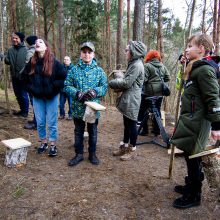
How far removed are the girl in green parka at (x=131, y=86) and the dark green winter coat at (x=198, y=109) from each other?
137 cm

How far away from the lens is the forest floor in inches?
114

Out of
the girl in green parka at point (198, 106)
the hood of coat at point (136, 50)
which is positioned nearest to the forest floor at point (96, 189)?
the girl in green parka at point (198, 106)

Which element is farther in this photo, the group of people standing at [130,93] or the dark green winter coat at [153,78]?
the dark green winter coat at [153,78]

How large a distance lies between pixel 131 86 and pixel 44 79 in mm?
1424

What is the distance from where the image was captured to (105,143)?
5344 mm

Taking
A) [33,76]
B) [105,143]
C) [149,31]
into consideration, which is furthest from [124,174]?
[149,31]

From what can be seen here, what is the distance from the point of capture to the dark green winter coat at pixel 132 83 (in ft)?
13.1

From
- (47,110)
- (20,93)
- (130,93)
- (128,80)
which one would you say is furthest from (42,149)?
(20,93)

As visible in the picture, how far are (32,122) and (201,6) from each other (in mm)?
11407

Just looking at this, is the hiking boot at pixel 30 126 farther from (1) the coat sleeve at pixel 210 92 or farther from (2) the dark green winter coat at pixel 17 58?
(1) the coat sleeve at pixel 210 92

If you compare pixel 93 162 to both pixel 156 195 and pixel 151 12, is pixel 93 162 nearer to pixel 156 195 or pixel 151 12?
pixel 156 195

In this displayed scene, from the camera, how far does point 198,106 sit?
262 cm

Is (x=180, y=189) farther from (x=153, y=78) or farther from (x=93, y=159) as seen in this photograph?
(x=153, y=78)

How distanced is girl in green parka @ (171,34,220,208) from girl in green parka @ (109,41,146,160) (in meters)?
1.35
